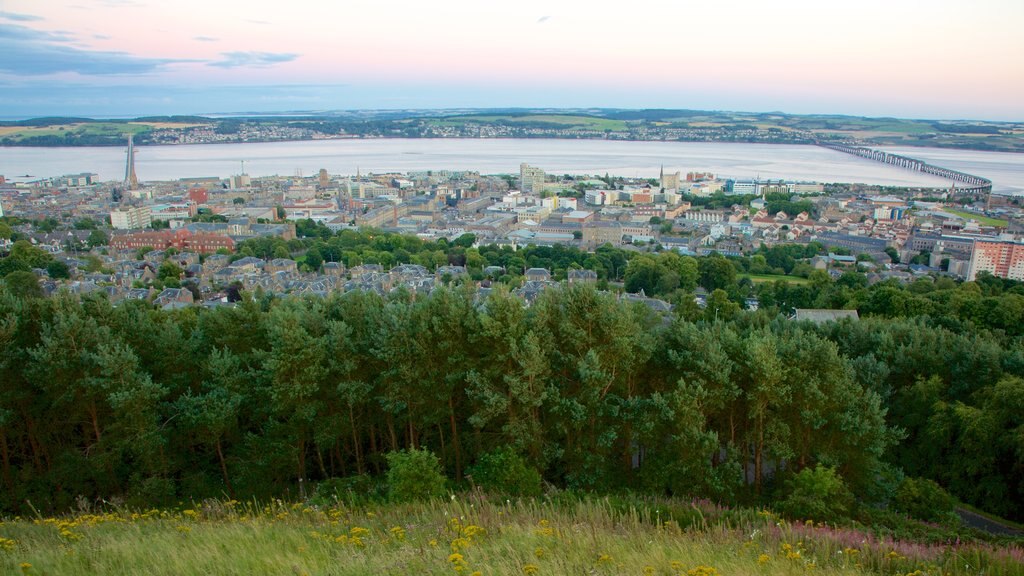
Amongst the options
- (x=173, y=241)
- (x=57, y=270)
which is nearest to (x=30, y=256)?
(x=57, y=270)

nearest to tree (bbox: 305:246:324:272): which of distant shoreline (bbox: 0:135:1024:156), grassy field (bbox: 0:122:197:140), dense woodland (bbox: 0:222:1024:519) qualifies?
dense woodland (bbox: 0:222:1024:519)

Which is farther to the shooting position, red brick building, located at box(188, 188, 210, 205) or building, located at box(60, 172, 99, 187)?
building, located at box(60, 172, 99, 187)

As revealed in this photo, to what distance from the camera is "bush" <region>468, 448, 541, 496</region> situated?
210 inches

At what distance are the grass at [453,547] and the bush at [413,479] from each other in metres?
0.60

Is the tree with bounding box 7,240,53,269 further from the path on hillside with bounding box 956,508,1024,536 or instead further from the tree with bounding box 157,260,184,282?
the path on hillside with bounding box 956,508,1024,536

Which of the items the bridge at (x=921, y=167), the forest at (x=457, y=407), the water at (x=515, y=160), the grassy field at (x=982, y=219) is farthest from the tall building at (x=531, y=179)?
the forest at (x=457, y=407)

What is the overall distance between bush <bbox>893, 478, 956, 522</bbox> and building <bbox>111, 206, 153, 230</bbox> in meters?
41.2

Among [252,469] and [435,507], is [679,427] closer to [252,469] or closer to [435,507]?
[435,507]

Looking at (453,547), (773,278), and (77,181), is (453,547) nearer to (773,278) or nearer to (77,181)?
(773,278)

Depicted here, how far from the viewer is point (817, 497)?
516 centimetres

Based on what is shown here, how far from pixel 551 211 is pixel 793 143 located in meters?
84.5

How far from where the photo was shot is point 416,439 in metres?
6.79

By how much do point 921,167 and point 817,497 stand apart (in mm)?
83677

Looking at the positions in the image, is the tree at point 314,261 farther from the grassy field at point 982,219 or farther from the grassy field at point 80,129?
the grassy field at point 80,129
